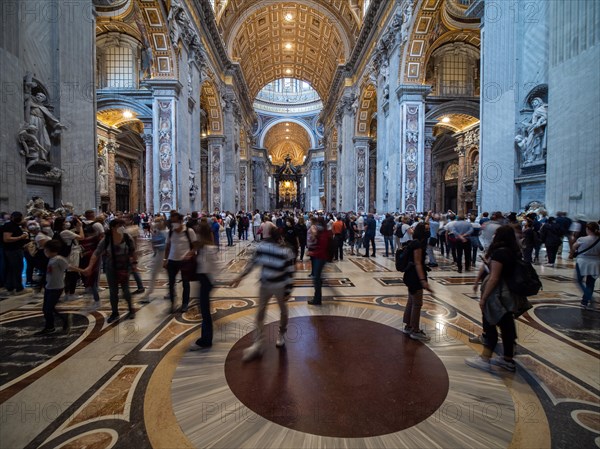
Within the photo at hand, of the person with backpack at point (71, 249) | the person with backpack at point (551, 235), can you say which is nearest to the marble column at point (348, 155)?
the person with backpack at point (551, 235)

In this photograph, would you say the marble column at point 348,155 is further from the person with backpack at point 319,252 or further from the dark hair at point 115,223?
the dark hair at point 115,223

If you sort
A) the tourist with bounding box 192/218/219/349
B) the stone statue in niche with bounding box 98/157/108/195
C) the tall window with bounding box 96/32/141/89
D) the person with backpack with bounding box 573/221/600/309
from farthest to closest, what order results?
the stone statue in niche with bounding box 98/157/108/195 → the tall window with bounding box 96/32/141/89 → the person with backpack with bounding box 573/221/600/309 → the tourist with bounding box 192/218/219/349

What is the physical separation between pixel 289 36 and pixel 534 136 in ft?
96.2

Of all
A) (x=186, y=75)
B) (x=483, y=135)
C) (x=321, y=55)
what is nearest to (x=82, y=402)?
(x=483, y=135)

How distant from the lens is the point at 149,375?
2.89 meters

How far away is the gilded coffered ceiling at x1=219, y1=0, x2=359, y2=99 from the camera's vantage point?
2489cm

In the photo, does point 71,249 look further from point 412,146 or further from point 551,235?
point 412,146

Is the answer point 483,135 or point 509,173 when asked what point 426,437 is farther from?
point 483,135

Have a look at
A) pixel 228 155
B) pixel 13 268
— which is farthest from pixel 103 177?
pixel 13 268

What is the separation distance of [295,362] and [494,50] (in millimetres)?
11746

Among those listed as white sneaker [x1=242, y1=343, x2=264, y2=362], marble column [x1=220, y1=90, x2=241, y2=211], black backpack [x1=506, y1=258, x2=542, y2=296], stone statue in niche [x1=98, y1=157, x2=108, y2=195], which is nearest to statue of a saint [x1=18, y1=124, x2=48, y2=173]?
white sneaker [x1=242, y1=343, x2=264, y2=362]

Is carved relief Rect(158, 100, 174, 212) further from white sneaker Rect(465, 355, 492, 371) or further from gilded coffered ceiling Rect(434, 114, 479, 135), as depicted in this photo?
gilded coffered ceiling Rect(434, 114, 479, 135)

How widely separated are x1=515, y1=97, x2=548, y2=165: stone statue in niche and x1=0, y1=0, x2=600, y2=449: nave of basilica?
52 mm

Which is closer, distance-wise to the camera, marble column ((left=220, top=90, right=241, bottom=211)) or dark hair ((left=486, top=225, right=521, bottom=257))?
dark hair ((left=486, top=225, right=521, bottom=257))
